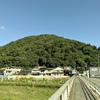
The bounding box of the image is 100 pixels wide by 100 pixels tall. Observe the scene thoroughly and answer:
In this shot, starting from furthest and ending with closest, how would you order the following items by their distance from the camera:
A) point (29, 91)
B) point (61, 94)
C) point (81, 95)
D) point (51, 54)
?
point (51, 54) → point (29, 91) → point (81, 95) → point (61, 94)

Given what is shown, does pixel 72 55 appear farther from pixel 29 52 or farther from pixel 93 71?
pixel 93 71

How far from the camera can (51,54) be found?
12050 cm

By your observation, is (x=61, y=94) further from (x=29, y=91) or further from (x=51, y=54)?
(x=51, y=54)

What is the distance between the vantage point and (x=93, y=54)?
118000mm

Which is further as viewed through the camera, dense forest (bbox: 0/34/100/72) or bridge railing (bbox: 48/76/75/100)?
dense forest (bbox: 0/34/100/72)

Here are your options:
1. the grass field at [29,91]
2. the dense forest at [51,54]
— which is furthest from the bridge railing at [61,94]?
the dense forest at [51,54]

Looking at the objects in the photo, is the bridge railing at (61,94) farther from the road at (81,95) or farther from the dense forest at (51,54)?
the dense forest at (51,54)

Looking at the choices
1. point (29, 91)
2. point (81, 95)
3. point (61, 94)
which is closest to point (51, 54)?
point (29, 91)

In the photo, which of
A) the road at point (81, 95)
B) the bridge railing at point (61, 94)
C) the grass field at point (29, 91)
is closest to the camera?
the bridge railing at point (61, 94)

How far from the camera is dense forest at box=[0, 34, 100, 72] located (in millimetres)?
109812

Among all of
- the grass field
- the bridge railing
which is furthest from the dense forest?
the bridge railing

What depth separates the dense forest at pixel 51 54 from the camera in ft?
360

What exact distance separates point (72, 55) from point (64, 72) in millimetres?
23010

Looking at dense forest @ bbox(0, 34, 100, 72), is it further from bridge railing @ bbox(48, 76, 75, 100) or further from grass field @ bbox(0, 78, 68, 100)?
bridge railing @ bbox(48, 76, 75, 100)
